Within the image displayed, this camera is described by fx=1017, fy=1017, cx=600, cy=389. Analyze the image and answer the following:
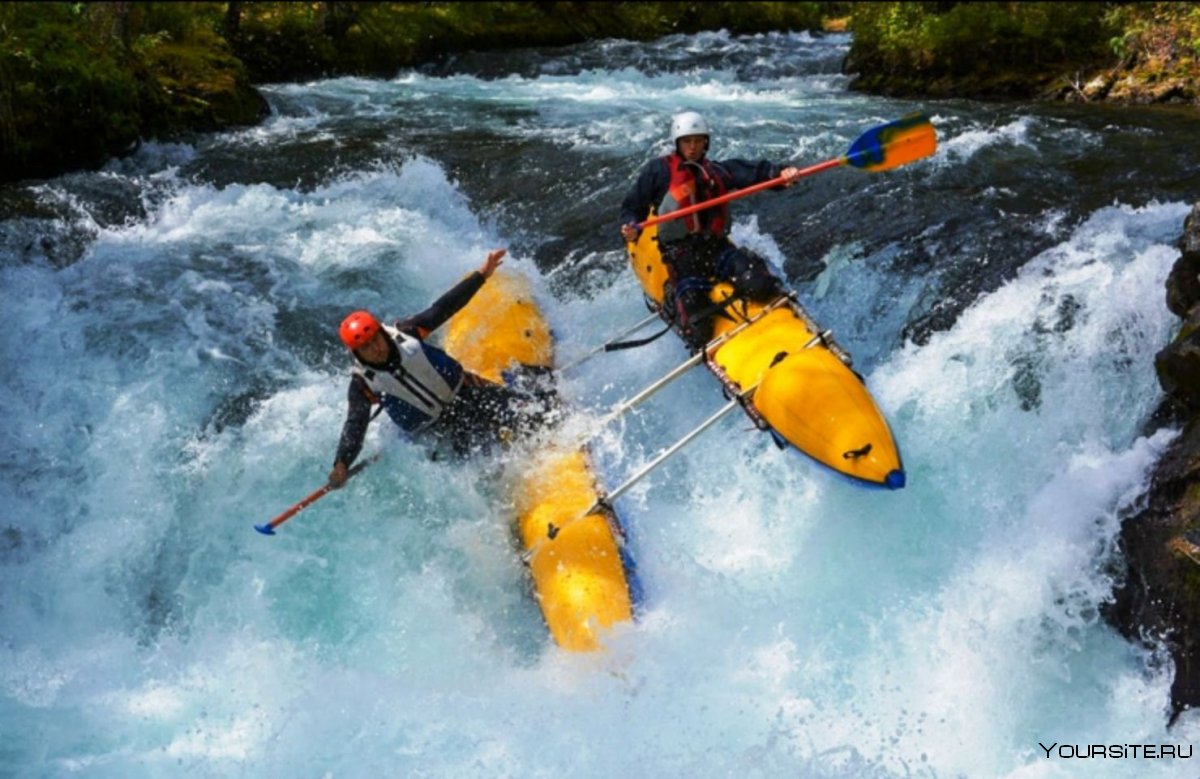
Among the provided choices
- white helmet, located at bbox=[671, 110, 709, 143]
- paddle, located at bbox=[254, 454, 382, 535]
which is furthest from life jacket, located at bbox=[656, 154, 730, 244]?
paddle, located at bbox=[254, 454, 382, 535]

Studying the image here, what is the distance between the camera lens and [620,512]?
5.25m

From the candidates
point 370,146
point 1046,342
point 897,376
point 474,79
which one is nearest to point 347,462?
point 897,376

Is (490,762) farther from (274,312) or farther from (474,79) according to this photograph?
(474,79)

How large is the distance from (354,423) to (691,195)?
2311 mm

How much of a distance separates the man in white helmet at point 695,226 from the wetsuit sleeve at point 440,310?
0.99 m

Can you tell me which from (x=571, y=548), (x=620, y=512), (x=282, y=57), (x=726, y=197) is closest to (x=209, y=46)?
(x=282, y=57)

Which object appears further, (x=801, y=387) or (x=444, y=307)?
(x=444, y=307)

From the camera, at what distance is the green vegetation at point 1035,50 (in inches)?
400

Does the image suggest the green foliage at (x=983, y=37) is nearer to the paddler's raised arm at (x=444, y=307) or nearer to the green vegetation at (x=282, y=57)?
the green vegetation at (x=282, y=57)

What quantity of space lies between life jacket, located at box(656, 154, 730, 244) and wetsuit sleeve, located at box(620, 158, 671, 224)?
0.14ft

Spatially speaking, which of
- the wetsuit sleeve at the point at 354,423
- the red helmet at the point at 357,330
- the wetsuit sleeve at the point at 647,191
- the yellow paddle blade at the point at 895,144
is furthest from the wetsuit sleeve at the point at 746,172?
the wetsuit sleeve at the point at 354,423

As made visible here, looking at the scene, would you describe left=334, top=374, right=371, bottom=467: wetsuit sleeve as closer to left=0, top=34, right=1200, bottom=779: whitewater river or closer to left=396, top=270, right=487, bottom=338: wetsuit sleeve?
left=396, top=270, right=487, bottom=338: wetsuit sleeve

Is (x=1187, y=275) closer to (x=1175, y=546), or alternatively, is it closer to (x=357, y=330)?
(x=1175, y=546)

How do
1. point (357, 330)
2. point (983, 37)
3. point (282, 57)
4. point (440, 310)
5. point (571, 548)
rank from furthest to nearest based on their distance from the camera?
point (282, 57) < point (983, 37) < point (440, 310) < point (571, 548) < point (357, 330)
